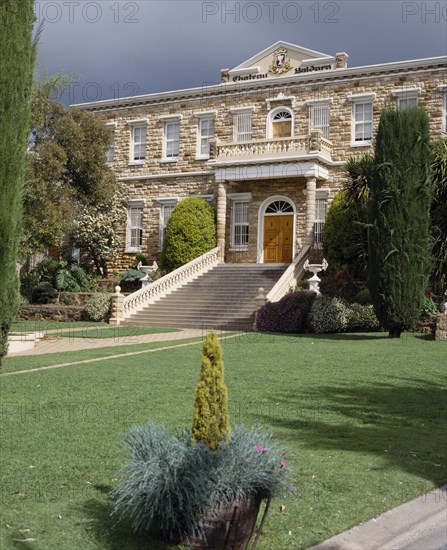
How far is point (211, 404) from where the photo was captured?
15.7 ft

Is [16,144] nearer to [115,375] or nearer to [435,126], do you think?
[115,375]

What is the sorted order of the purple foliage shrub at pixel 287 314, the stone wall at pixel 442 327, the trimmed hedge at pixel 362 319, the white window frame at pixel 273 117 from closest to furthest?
the stone wall at pixel 442 327, the trimmed hedge at pixel 362 319, the purple foliage shrub at pixel 287 314, the white window frame at pixel 273 117

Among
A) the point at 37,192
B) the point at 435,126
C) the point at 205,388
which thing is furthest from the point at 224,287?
the point at 205,388

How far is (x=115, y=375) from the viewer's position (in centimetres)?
1245

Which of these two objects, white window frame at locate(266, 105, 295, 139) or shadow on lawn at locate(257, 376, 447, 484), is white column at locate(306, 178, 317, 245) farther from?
shadow on lawn at locate(257, 376, 447, 484)

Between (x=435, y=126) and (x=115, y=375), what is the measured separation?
2108 centimetres

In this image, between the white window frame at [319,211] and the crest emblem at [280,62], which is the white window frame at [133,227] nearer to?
the crest emblem at [280,62]

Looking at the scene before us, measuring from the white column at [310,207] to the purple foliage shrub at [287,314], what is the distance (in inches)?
260

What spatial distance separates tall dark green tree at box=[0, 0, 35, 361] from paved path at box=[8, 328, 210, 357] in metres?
10.9

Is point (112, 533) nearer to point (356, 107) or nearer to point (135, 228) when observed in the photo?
point (356, 107)

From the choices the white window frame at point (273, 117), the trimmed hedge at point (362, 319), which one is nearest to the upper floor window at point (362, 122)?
the white window frame at point (273, 117)

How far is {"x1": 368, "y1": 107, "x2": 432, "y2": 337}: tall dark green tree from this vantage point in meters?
19.6

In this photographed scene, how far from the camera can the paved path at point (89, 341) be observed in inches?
711

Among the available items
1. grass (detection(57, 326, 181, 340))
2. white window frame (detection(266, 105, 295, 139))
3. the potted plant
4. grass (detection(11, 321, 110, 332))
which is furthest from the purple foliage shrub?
the potted plant
